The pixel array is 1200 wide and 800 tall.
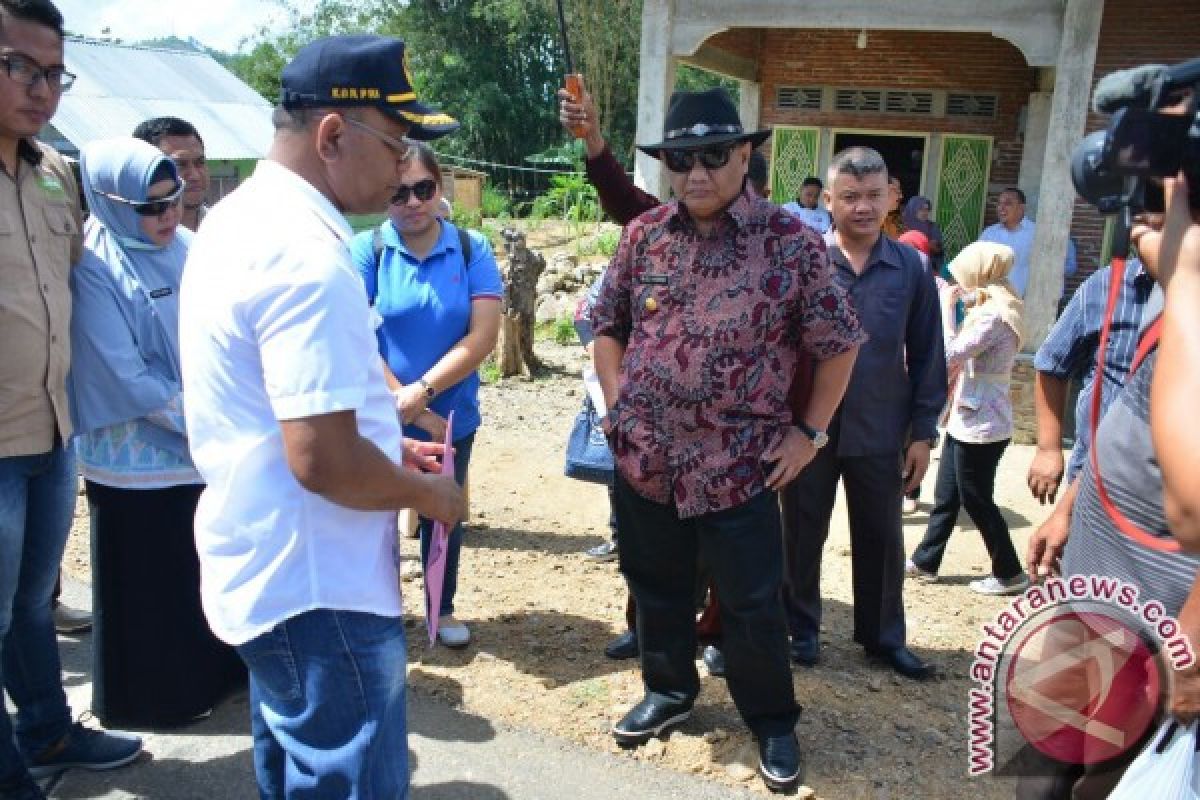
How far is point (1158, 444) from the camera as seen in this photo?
1.51 metres

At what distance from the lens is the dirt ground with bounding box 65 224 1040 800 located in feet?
10.4

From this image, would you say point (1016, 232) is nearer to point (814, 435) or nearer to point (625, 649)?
point (625, 649)

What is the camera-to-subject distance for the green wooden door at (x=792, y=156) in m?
12.5

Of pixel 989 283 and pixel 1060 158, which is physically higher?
pixel 1060 158

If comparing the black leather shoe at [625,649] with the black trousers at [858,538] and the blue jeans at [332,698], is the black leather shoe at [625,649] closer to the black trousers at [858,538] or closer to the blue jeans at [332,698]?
the black trousers at [858,538]

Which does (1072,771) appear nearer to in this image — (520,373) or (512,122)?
(520,373)

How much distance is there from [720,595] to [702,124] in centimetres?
142

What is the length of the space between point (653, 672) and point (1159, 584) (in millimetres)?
1690

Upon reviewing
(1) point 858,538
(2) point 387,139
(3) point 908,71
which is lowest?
(1) point 858,538

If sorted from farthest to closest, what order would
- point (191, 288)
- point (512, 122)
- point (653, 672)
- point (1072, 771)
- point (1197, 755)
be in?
point (512, 122), point (653, 672), point (1072, 771), point (191, 288), point (1197, 755)

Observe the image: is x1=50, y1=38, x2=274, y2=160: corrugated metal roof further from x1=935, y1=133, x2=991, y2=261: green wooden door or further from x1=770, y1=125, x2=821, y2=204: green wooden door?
x1=935, y1=133, x2=991, y2=261: green wooden door

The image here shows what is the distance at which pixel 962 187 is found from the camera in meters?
12.0

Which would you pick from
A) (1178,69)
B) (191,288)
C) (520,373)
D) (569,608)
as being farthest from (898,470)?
(520,373)

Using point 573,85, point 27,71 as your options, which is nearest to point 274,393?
point 27,71
